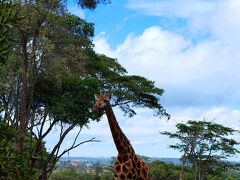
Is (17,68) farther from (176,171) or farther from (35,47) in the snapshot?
(176,171)

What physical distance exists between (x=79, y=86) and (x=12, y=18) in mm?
18174

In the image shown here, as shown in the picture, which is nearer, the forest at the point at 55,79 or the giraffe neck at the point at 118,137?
the giraffe neck at the point at 118,137

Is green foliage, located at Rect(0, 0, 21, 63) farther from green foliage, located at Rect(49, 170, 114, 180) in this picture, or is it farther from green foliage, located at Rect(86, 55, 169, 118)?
green foliage, located at Rect(49, 170, 114, 180)

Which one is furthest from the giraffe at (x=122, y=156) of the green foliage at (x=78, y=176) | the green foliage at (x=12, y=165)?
the green foliage at (x=78, y=176)

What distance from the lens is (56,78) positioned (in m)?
22.6

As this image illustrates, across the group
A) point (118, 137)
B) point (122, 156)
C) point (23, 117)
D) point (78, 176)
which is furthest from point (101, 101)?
point (78, 176)

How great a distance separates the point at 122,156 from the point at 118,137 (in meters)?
0.61

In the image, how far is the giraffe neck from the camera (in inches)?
601

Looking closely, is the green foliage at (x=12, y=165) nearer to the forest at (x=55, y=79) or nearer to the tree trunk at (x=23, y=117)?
the forest at (x=55, y=79)

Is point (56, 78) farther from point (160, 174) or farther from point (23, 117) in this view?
point (160, 174)

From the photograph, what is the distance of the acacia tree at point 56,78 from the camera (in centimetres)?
2145

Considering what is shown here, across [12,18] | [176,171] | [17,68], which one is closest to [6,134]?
[12,18]

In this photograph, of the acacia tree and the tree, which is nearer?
the acacia tree

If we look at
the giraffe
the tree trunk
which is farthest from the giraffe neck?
the tree trunk
